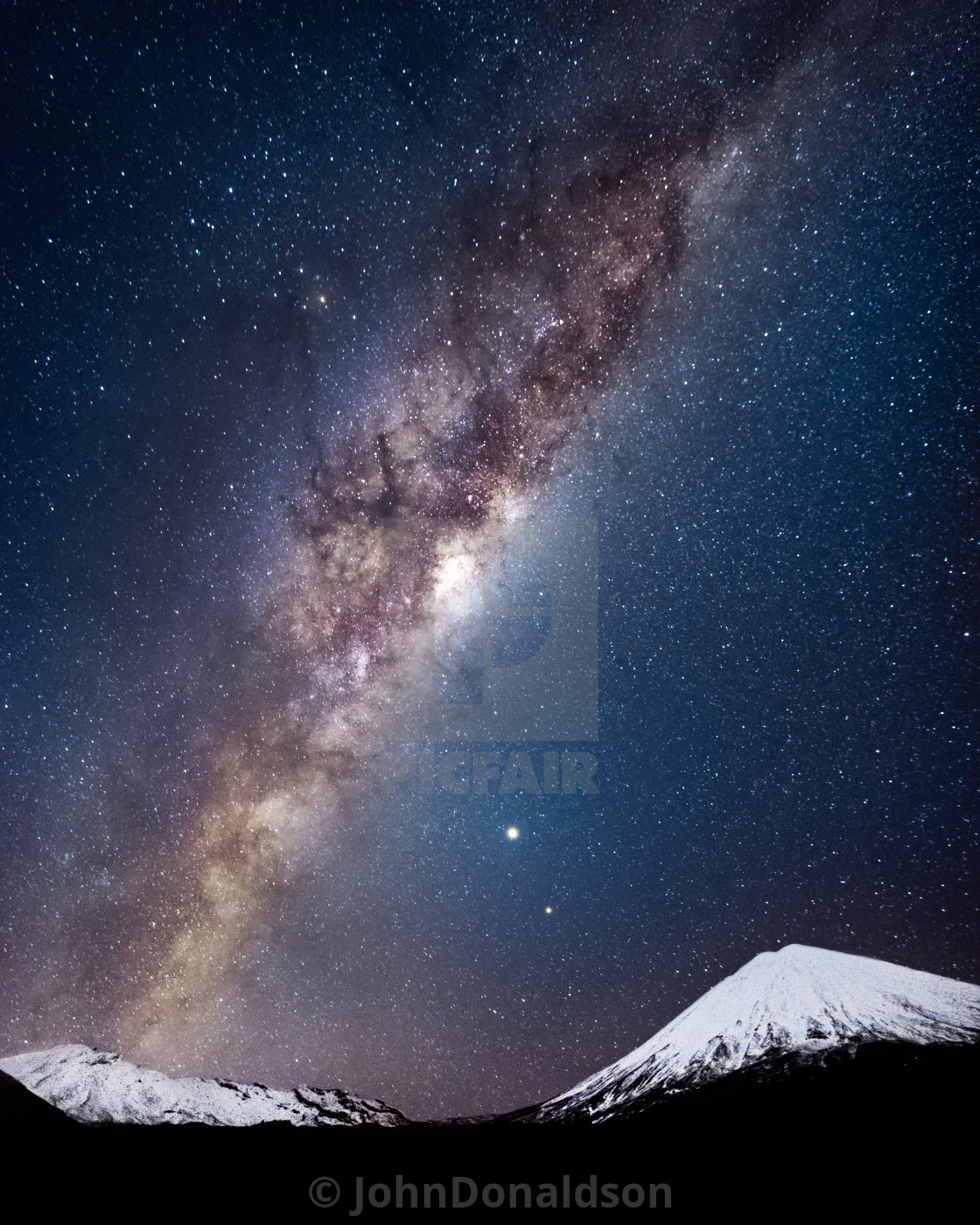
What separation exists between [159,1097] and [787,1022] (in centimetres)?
6931

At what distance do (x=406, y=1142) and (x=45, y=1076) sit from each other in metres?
62.6

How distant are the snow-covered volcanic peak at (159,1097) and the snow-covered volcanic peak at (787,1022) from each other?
77.6 feet

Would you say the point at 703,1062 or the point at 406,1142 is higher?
the point at 703,1062

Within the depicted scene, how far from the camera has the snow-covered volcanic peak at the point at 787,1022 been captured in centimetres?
3372

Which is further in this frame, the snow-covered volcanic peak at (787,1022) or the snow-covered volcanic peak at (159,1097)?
the snow-covered volcanic peak at (159,1097)

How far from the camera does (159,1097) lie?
6406 centimetres

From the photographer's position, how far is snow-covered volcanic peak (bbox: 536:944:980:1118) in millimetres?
33719

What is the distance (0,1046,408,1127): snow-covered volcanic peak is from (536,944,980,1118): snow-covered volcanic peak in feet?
77.6

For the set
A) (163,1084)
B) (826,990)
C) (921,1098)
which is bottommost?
(163,1084)

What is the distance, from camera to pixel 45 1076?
2589 inches

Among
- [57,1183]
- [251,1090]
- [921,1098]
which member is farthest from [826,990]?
[251,1090]

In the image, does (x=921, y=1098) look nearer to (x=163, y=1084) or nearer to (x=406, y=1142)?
(x=406, y=1142)

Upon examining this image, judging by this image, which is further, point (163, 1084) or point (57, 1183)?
point (163, 1084)

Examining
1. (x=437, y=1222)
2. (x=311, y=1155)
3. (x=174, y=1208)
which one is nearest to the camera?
(x=437, y=1222)
